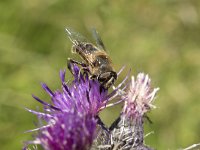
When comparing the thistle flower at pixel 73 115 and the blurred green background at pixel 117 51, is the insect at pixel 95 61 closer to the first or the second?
the thistle flower at pixel 73 115

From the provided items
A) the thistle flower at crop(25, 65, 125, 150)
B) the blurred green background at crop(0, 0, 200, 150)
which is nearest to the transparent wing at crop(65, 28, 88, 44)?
the thistle flower at crop(25, 65, 125, 150)

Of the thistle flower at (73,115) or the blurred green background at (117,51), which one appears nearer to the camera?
the thistle flower at (73,115)

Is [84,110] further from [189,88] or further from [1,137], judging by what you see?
[189,88]

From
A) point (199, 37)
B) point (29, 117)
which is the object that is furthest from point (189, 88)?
point (29, 117)

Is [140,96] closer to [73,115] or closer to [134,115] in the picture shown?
[134,115]

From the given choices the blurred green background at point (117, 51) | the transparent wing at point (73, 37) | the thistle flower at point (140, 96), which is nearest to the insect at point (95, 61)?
the transparent wing at point (73, 37)

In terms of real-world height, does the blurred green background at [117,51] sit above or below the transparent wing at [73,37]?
above
